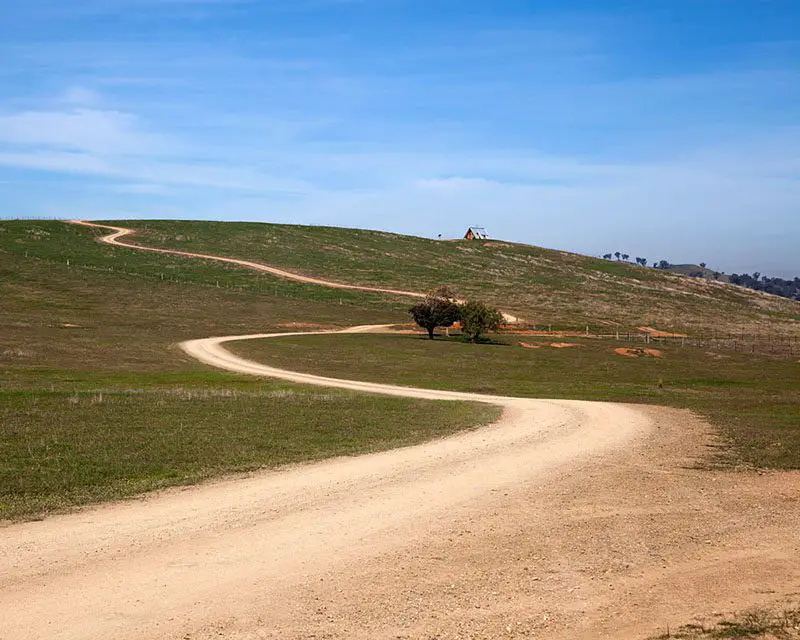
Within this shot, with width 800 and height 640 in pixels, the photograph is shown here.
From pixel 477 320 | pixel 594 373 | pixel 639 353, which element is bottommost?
pixel 594 373

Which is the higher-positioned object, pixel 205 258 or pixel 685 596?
pixel 205 258

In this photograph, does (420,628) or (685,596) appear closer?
(420,628)

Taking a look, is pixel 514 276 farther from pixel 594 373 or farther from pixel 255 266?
pixel 594 373

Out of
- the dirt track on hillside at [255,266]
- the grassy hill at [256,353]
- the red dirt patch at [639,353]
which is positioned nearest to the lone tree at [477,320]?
the grassy hill at [256,353]

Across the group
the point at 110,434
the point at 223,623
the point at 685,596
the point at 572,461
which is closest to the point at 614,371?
the point at 572,461

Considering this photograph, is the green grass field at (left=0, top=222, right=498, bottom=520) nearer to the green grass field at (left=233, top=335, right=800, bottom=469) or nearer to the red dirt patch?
the green grass field at (left=233, top=335, right=800, bottom=469)

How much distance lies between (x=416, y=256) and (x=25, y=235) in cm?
7675

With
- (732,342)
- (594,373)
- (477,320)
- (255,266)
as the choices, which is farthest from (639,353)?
(255,266)

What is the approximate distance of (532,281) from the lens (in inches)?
6216

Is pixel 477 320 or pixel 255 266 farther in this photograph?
pixel 255 266

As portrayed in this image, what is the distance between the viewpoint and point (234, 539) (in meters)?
16.1

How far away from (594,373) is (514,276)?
104 metres

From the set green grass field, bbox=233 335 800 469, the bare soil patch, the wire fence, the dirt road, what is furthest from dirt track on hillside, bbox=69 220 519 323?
the dirt road

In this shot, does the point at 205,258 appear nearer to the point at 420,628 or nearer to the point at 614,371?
the point at 614,371
